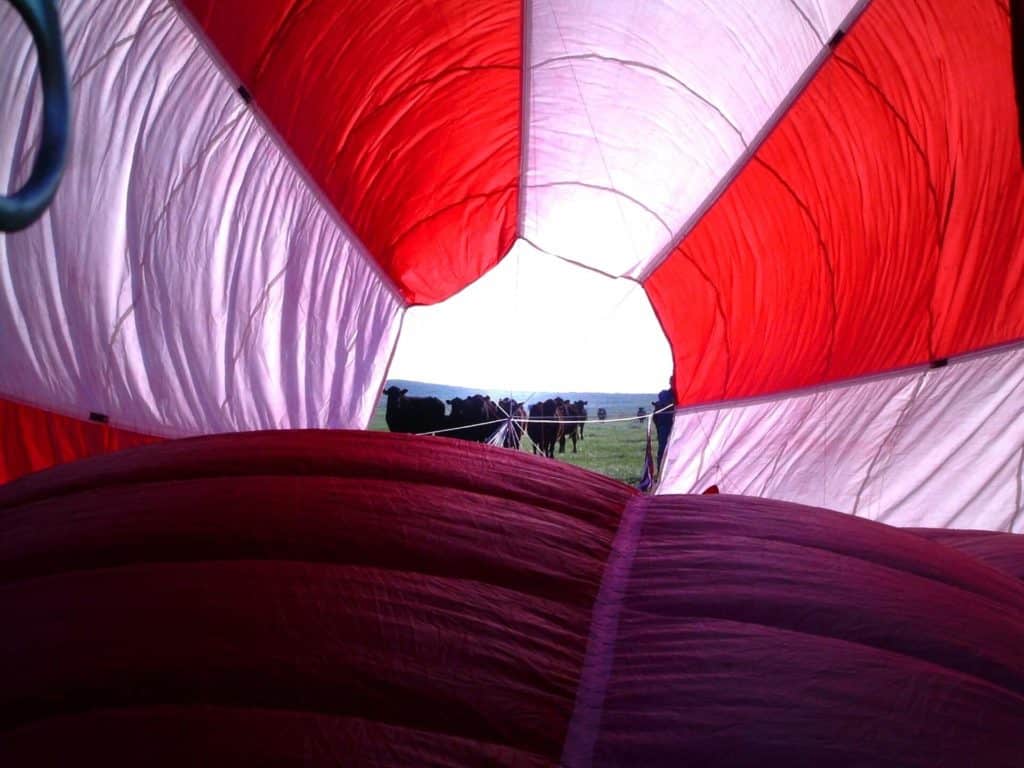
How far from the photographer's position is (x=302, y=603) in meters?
1.16

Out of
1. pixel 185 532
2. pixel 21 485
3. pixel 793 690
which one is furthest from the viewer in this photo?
pixel 21 485

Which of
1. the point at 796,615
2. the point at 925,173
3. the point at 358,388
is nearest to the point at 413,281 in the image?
the point at 358,388

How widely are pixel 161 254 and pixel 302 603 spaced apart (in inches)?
117

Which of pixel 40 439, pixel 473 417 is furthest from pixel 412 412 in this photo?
pixel 40 439

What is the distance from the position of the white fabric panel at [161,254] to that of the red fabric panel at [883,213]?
→ 2.33 m

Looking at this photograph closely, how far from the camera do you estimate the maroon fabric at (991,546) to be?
1.84 m

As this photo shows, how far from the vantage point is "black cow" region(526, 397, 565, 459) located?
8.14m

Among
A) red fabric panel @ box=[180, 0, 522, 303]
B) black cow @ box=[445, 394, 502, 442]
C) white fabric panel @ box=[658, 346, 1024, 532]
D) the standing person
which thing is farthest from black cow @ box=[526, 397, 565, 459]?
white fabric panel @ box=[658, 346, 1024, 532]

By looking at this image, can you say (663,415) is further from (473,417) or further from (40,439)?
(40,439)

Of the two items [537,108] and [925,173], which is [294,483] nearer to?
[925,173]

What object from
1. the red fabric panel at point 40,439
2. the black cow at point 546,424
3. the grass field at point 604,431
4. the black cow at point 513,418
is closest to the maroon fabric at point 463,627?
the red fabric panel at point 40,439

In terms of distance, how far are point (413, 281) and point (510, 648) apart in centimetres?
464

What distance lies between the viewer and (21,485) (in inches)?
65.1

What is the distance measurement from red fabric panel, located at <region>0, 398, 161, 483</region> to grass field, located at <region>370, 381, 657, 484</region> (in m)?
3.00
